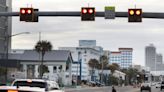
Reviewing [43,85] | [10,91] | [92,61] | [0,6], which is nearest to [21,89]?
[10,91]

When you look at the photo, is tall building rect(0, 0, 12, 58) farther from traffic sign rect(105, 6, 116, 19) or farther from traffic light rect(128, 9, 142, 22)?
traffic light rect(128, 9, 142, 22)

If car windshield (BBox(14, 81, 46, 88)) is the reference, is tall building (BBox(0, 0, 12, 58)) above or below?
above

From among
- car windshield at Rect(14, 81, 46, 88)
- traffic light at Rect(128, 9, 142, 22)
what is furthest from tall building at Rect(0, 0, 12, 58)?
car windshield at Rect(14, 81, 46, 88)

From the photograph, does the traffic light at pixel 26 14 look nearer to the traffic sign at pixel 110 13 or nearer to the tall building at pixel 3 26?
the traffic sign at pixel 110 13

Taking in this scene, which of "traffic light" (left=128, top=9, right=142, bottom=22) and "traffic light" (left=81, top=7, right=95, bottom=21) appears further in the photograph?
"traffic light" (left=81, top=7, right=95, bottom=21)

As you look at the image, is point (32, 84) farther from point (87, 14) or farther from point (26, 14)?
point (26, 14)

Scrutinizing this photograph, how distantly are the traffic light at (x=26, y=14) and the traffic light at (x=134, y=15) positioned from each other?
242 inches

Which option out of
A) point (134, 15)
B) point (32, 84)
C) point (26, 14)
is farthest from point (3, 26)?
point (32, 84)

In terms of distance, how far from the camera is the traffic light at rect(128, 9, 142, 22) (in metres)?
30.3

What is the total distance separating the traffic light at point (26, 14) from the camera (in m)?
31.2

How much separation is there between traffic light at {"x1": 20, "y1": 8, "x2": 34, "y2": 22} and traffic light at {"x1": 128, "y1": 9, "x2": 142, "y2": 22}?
6153 millimetres

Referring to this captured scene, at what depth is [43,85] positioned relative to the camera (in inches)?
680

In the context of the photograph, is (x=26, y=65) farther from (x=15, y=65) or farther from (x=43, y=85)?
(x=43, y=85)

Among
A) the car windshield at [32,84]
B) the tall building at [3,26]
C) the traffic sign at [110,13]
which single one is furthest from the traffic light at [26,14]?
the tall building at [3,26]
